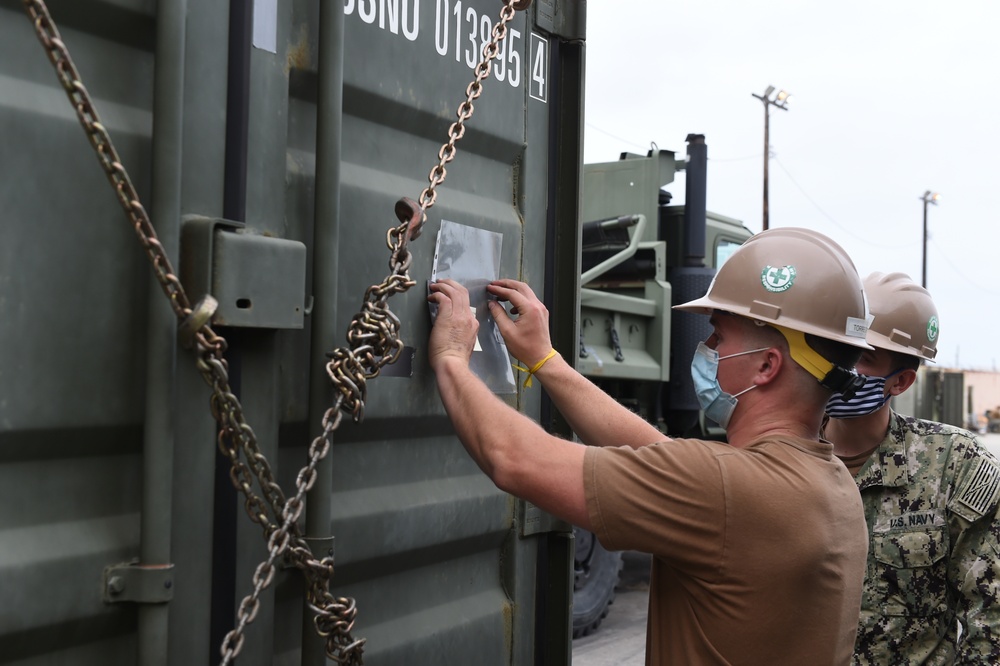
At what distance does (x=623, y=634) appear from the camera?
20.9 feet

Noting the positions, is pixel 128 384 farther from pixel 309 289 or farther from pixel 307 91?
pixel 307 91

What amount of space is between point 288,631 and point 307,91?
917mm

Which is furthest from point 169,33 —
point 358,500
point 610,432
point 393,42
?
point 610,432

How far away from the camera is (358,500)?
1806 millimetres

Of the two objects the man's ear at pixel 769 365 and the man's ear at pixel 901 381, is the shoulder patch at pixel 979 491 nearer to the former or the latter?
the man's ear at pixel 901 381

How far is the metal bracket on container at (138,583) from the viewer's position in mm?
1339

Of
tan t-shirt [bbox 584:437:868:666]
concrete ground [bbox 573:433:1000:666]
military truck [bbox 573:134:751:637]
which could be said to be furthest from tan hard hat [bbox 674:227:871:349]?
military truck [bbox 573:134:751:637]

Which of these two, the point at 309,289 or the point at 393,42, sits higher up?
the point at 393,42

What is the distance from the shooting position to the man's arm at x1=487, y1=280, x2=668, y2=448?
7.08 ft

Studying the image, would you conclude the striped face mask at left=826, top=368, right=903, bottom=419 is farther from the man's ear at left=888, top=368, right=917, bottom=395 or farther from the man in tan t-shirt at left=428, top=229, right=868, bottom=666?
the man in tan t-shirt at left=428, top=229, right=868, bottom=666

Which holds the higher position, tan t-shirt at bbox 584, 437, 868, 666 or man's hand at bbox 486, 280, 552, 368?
man's hand at bbox 486, 280, 552, 368

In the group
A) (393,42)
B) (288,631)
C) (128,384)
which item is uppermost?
(393,42)

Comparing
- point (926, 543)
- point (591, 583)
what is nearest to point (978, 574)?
point (926, 543)

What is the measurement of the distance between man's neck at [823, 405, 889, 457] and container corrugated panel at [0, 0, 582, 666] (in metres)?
1.29
